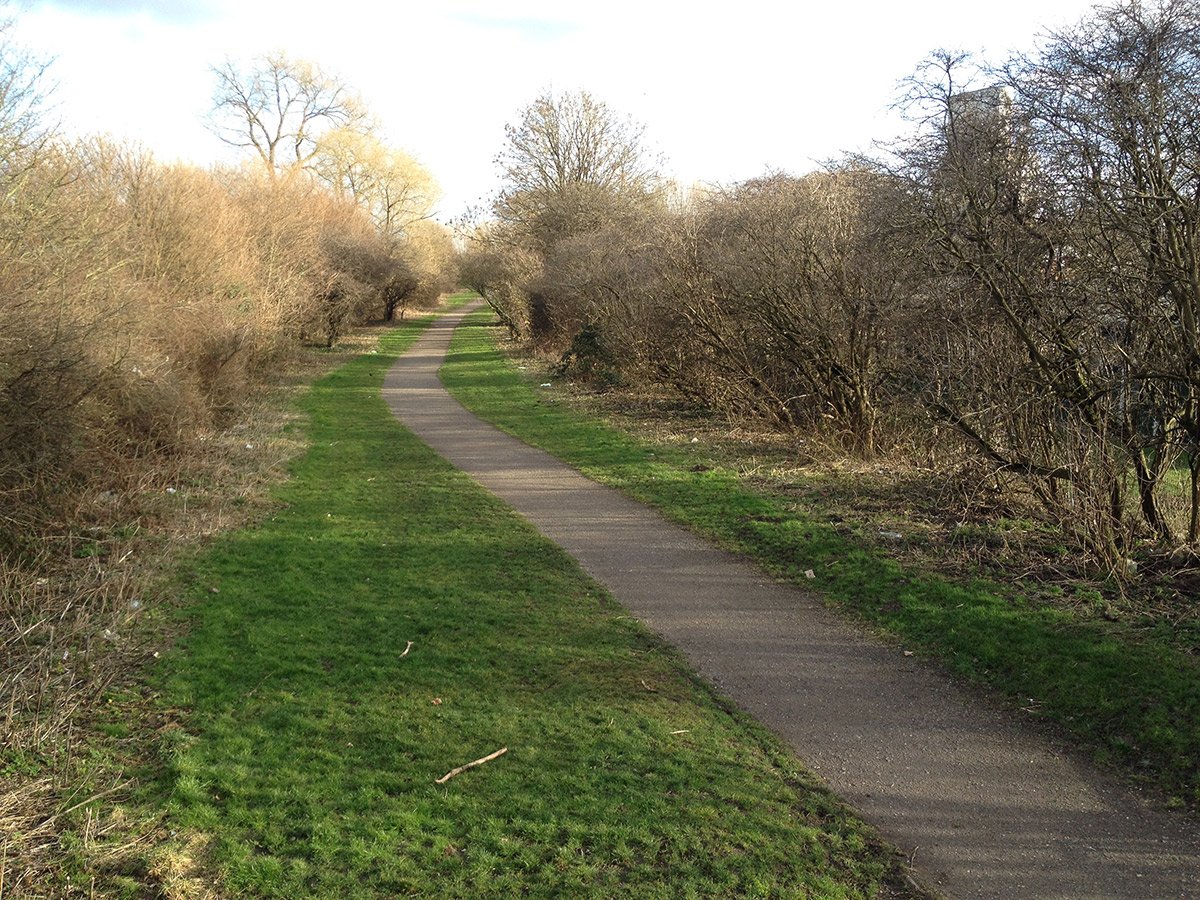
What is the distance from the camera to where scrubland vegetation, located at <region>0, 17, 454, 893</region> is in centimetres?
587

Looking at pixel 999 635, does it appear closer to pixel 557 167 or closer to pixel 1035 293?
pixel 1035 293

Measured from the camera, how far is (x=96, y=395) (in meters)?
10.3

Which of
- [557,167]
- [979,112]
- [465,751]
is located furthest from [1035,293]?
[557,167]

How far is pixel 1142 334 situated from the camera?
290 inches

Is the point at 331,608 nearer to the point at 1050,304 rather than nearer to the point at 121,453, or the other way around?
the point at 121,453

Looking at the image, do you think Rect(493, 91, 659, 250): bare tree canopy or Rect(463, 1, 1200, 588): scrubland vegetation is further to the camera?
Rect(493, 91, 659, 250): bare tree canopy

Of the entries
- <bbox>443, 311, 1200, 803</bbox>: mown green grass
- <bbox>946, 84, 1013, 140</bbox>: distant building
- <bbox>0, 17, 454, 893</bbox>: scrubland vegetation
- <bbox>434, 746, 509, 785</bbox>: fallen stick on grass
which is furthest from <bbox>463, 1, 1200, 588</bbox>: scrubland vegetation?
<bbox>0, 17, 454, 893</bbox>: scrubland vegetation

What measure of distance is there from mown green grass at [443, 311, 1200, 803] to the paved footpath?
0.89ft

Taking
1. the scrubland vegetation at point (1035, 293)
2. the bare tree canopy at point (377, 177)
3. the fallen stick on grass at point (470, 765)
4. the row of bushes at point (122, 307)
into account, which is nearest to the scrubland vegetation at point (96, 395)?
the row of bushes at point (122, 307)

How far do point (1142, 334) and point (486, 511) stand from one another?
695cm

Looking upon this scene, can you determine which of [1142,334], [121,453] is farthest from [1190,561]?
[121,453]

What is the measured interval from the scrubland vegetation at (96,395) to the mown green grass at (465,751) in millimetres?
693

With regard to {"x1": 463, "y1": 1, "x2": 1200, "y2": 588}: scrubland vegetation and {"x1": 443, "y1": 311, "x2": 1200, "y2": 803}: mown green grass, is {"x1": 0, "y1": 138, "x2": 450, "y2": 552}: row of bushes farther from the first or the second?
{"x1": 463, "y1": 1, "x2": 1200, "y2": 588}: scrubland vegetation

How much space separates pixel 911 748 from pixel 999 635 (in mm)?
1658
